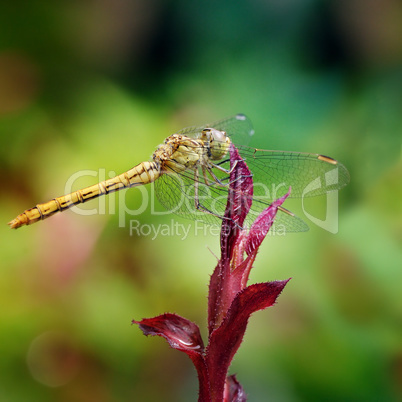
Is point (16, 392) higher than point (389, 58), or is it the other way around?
point (389, 58)

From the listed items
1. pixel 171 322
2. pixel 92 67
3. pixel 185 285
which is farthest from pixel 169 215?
pixel 171 322

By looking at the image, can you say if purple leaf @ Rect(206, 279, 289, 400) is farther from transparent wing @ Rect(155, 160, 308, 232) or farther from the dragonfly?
the dragonfly

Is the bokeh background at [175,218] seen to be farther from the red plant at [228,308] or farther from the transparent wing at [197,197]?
the red plant at [228,308]

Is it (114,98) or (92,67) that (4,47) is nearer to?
(92,67)

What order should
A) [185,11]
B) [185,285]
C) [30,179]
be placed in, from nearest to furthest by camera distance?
[185,285] < [30,179] < [185,11]

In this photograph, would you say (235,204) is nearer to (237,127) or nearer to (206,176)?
(206,176)

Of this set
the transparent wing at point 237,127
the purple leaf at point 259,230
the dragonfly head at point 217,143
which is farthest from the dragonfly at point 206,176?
the purple leaf at point 259,230
